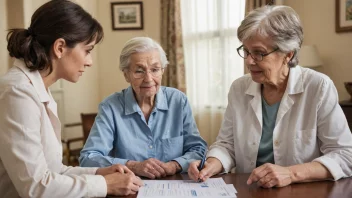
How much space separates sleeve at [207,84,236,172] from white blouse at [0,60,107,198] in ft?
1.90

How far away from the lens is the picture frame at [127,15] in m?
5.56

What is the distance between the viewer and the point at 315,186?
1336 millimetres

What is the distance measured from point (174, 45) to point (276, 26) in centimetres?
347

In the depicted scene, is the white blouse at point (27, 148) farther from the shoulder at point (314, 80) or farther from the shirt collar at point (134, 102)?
the shoulder at point (314, 80)

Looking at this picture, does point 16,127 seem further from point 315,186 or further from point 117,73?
point 117,73

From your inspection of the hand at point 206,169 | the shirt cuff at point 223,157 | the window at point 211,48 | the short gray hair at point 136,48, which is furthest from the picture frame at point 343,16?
the hand at point 206,169

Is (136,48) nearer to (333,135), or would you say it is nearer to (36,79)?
(36,79)

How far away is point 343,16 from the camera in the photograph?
3492mm

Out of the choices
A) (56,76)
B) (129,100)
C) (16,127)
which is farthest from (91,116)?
(16,127)

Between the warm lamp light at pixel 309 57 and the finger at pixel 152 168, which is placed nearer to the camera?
the finger at pixel 152 168

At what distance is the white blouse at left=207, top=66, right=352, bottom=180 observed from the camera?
4.91 feet

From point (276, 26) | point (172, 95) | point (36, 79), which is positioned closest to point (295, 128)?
point (276, 26)

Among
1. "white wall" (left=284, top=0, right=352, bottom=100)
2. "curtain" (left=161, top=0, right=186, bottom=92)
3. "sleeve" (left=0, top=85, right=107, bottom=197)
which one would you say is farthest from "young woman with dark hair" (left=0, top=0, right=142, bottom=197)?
"curtain" (left=161, top=0, right=186, bottom=92)

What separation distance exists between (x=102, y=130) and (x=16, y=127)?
716 millimetres
